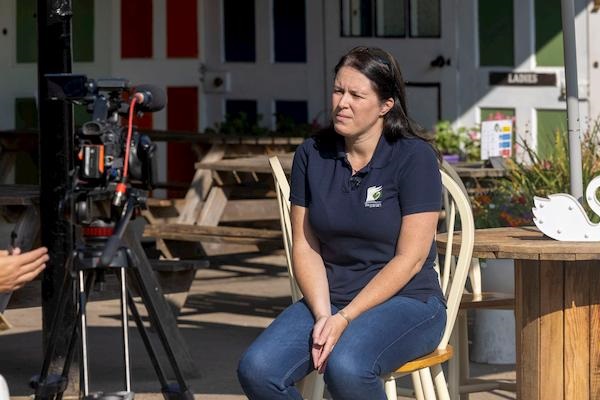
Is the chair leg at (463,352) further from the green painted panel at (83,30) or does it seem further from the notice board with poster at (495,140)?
the green painted panel at (83,30)

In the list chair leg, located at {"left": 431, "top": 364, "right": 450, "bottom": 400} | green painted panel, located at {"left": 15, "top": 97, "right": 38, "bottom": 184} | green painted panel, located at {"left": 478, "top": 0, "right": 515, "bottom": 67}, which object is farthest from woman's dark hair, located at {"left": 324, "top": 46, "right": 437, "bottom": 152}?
green painted panel, located at {"left": 15, "top": 97, "right": 38, "bottom": 184}

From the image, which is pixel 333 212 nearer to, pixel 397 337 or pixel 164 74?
pixel 397 337

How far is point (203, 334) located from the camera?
682 cm

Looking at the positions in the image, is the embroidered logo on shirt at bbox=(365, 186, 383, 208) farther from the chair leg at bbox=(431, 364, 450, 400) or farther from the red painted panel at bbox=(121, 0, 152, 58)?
the red painted panel at bbox=(121, 0, 152, 58)

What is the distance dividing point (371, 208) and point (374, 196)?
4cm

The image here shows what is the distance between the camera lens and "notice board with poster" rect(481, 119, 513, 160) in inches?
295

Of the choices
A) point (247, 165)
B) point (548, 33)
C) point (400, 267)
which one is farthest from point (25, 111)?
point (400, 267)

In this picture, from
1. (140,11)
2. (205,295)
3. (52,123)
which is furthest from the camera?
(140,11)

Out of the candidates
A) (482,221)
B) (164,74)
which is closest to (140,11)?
(164,74)

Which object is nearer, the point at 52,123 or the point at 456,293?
the point at 456,293

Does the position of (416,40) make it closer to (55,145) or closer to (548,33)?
(548,33)

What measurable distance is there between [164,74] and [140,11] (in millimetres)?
448

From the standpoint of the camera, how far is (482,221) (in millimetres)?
6277

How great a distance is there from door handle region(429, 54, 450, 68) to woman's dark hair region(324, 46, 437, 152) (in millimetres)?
4924
